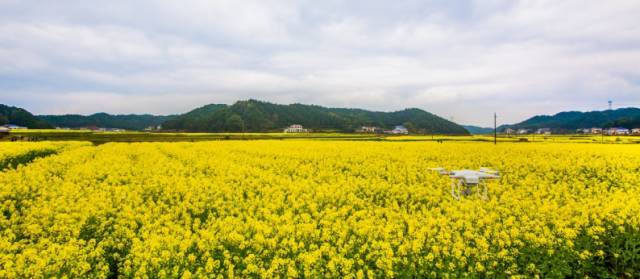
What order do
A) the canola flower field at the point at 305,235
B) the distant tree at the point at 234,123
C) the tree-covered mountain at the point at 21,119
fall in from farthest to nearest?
the distant tree at the point at 234,123 < the tree-covered mountain at the point at 21,119 < the canola flower field at the point at 305,235

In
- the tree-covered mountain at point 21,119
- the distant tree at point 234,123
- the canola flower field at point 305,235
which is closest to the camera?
the canola flower field at point 305,235

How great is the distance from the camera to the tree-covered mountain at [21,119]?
139 m

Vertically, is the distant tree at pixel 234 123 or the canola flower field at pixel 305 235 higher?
the distant tree at pixel 234 123

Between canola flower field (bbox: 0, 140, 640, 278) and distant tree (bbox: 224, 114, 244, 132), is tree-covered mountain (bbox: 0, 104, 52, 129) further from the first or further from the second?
canola flower field (bbox: 0, 140, 640, 278)

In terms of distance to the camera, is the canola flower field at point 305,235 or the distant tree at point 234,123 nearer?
the canola flower field at point 305,235

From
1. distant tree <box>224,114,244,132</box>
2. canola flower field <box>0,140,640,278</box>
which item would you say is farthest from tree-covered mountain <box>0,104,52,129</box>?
canola flower field <box>0,140,640,278</box>

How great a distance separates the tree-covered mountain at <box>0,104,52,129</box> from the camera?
13875 centimetres

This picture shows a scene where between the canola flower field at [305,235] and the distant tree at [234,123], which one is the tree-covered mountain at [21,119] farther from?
the canola flower field at [305,235]

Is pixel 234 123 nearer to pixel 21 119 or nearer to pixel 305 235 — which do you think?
pixel 21 119

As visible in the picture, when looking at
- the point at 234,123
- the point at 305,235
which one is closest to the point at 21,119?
the point at 234,123

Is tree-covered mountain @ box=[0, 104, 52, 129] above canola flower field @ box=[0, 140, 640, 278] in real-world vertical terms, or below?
above

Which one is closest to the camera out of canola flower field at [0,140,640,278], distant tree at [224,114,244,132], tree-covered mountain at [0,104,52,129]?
canola flower field at [0,140,640,278]

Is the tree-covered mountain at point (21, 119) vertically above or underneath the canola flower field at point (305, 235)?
above

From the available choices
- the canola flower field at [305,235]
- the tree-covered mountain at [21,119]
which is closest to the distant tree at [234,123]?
the tree-covered mountain at [21,119]
